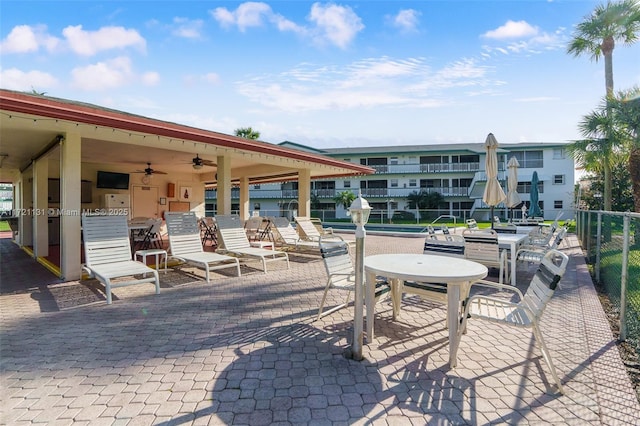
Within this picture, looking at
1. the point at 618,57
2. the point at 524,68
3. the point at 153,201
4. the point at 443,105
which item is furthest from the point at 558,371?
the point at 618,57

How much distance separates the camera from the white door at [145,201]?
13.4 metres

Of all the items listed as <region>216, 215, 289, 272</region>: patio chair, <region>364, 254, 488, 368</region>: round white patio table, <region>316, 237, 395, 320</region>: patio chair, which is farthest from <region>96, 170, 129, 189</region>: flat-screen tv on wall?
<region>364, 254, 488, 368</region>: round white patio table

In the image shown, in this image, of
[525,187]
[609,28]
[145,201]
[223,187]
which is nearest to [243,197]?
[145,201]

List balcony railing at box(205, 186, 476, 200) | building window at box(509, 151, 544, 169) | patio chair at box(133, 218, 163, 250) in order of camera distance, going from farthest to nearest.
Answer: balcony railing at box(205, 186, 476, 200) → building window at box(509, 151, 544, 169) → patio chair at box(133, 218, 163, 250)

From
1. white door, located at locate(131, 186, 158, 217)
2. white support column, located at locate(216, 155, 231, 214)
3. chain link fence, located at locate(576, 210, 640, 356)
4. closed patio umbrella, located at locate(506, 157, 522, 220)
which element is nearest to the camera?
chain link fence, located at locate(576, 210, 640, 356)

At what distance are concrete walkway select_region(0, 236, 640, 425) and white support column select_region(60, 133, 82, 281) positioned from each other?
1.50 meters

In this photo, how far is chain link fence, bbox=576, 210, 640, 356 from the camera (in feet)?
11.7

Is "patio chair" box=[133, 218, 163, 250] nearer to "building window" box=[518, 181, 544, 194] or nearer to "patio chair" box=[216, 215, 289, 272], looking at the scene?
"patio chair" box=[216, 215, 289, 272]

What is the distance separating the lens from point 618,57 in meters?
13.0

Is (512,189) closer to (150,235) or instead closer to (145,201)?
(150,235)

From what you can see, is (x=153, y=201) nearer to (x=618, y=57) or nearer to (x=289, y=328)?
(x=289, y=328)

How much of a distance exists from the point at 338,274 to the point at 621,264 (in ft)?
14.8

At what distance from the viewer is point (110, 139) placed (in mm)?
6664

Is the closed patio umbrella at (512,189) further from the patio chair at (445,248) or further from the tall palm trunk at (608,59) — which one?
the patio chair at (445,248)
